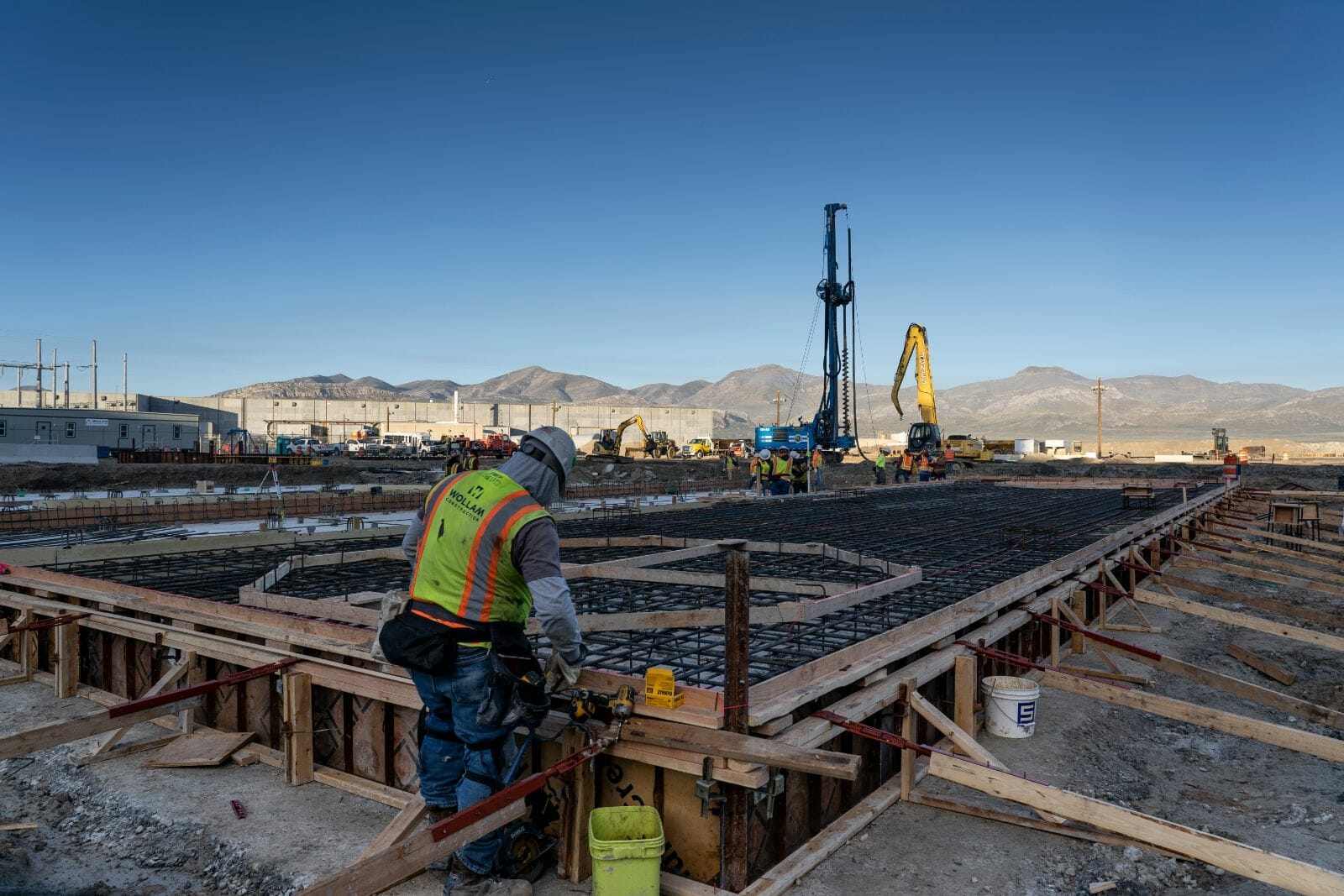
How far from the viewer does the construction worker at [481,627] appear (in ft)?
11.3

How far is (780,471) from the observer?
18.9m

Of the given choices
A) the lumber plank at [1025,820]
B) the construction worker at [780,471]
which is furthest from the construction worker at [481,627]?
the construction worker at [780,471]

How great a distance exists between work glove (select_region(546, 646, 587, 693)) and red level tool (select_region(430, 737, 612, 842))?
0.97 ft

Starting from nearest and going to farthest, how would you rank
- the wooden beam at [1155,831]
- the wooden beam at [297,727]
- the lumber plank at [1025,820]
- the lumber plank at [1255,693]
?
the wooden beam at [1155,831] < the lumber plank at [1025,820] < the wooden beam at [297,727] < the lumber plank at [1255,693]

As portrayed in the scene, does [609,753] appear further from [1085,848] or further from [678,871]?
[1085,848]

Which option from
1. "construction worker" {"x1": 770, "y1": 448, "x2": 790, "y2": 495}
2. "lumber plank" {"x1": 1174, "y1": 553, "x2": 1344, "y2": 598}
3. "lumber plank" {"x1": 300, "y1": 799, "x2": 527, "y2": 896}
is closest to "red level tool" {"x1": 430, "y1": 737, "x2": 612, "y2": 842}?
"lumber plank" {"x1": 300, "y1": 799, "x2": 527, "y2": 896}

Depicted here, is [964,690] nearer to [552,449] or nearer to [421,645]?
[552,449]

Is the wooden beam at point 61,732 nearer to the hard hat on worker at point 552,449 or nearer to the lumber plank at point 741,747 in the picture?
the hard hat on worker at point 552,449

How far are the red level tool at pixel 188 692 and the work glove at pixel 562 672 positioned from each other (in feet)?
5.85

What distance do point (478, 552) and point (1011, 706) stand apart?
3915 millimetres

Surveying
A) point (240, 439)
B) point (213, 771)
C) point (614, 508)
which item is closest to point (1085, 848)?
point (213, 771)

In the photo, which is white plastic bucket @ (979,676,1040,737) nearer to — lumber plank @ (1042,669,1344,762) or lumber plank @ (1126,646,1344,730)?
lumber plank @ (1042,669,1344,762)

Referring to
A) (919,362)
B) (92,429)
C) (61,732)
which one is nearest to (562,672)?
(61,732)

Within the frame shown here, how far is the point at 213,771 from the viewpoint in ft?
16.4
